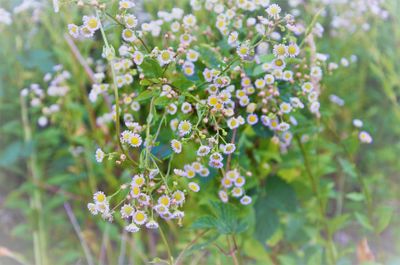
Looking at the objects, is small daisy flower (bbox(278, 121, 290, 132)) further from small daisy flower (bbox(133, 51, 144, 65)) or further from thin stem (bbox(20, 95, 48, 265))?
thin stem (bbox(20, 95, 48, 265))

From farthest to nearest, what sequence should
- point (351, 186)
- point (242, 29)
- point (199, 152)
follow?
point (351, 186) < point (242, 29) < point (199, 152)

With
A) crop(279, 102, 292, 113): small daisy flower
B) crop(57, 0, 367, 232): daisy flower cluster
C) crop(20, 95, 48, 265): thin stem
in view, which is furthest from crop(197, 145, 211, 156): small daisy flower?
crop(20, 95, 48, 265): thin stem

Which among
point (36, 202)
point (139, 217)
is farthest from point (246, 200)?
point (36, 202)

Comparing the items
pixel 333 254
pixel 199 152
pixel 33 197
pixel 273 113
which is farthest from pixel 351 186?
pixel 199 152

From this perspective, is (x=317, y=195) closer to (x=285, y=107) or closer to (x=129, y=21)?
(x=285, y=107)

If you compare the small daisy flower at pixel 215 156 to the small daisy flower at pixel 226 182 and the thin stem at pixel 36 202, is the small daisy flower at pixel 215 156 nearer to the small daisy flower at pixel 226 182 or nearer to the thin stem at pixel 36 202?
the small daisy flower at pixel 226 182

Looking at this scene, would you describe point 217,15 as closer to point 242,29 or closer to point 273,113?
point 242,29

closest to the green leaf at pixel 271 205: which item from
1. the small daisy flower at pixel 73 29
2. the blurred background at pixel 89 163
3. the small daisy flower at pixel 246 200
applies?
the blurred background at pixel 89 163
